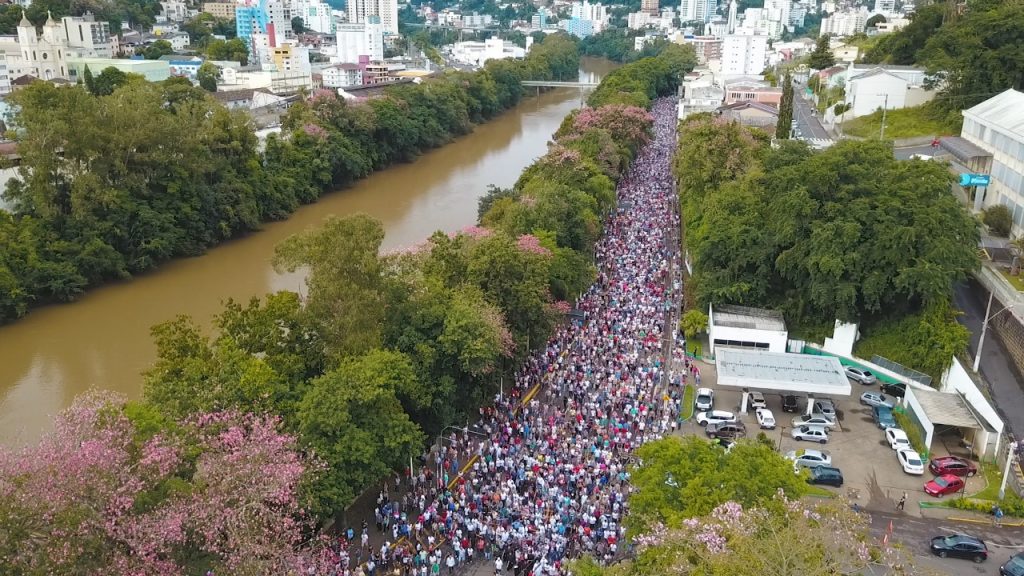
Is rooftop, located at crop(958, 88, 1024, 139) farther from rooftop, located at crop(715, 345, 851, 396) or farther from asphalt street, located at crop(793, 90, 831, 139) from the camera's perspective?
rooftop, located at crop(715, 345, 851, 396)

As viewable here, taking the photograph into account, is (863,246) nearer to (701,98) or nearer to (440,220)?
(440,220)

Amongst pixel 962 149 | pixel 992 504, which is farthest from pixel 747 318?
pixel 962 149

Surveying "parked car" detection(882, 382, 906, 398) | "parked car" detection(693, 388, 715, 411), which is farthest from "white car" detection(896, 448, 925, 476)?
"parked car" detection(693, 388, 715, 411)

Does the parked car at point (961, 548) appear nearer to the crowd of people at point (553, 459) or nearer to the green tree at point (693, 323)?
the crowd of people at point (553, 459)

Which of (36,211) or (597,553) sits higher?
(36,211)

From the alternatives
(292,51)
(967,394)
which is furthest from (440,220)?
(292,51)

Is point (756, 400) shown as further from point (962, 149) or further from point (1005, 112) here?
point (1005, 112)
